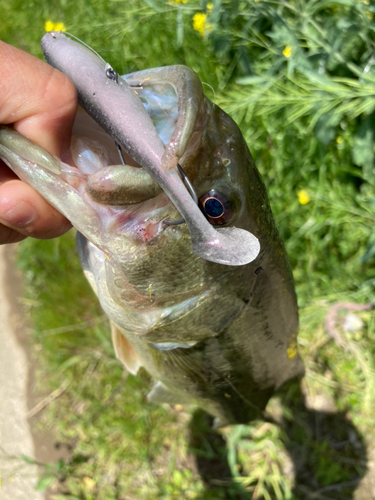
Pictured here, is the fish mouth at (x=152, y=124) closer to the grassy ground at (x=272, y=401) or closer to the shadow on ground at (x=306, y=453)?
the grassy ground at (x=272, y=401)

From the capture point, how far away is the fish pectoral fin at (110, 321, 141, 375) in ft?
6.09

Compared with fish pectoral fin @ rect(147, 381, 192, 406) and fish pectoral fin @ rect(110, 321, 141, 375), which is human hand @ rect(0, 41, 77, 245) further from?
fish pectoral fin @ rect(147, 381, 192, 406)

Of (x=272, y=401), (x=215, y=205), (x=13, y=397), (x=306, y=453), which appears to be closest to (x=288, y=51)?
(x=215, y=205)

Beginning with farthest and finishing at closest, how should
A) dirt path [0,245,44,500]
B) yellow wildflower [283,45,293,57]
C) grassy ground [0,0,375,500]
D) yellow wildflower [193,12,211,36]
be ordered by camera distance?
1. dirt path [0,245,44,500]
2. grassy ground [0,0,375,500]
3. yellow wildflower [193,12,211,36]
4. yellow wildflower [283,45,293,57]

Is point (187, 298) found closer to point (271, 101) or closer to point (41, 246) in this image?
point (271, 101)

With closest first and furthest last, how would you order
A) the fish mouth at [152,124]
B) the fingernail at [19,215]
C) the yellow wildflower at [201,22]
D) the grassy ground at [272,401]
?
1. the fish mouth at [152,124]
2. the fingernail at [19,215]
3. the yellow wildflower at [201,22]
4. the grassy ground at [272,401]

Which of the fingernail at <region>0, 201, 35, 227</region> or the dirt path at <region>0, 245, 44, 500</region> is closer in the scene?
the fingernail at <region>0, 201, 35, 227</region>

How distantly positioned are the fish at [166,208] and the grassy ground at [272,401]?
135 centimetres

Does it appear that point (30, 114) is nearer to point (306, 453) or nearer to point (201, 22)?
point (201, 22)

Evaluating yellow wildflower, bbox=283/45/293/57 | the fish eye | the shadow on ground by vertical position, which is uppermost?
the fish eye

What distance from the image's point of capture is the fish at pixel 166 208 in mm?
970

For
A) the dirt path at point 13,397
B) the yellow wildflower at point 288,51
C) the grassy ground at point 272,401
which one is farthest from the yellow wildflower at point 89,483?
the yellow wildflower at point 288,51

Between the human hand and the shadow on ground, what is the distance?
2428 millimetres

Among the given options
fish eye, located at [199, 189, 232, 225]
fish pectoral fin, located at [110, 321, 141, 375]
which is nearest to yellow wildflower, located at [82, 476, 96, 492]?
fish pectoral fin, located at [110, 321, 141, 375]
